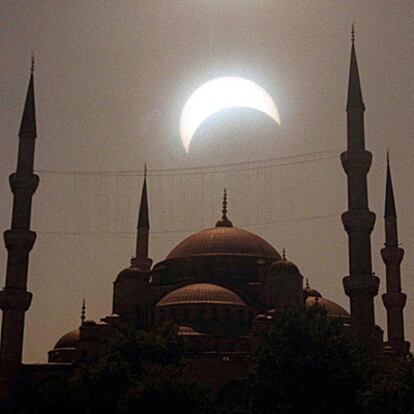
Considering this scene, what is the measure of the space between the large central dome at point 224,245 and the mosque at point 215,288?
0.07 m

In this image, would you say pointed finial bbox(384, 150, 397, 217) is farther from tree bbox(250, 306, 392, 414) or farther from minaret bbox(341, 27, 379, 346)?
tree bbox(250, 306, 392, 414)

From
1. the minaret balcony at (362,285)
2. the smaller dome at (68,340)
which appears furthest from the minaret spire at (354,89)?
the smaller dome at (68,340)

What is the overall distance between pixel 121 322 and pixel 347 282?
12816mm

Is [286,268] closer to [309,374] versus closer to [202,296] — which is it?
[202,296]

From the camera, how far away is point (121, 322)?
42875 mm

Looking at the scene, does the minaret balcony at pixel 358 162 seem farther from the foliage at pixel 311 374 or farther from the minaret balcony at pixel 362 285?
the foliage at pixel 311 374

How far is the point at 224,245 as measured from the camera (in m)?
49.4

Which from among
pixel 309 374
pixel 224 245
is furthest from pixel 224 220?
pixel 309 374

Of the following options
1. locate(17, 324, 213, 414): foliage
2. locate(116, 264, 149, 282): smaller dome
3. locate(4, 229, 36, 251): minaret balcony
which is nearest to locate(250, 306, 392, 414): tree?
locate(17, 324, 213, 414): foliage

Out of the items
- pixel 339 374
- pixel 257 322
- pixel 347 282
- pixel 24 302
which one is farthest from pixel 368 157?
pixel 24 302

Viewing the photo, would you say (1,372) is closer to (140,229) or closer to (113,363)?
Result: (113,363)

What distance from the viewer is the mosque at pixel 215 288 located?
3641 centimetres

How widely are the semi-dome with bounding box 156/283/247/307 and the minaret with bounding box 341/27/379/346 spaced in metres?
9.00

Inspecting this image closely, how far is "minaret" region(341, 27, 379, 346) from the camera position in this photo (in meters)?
35.0
